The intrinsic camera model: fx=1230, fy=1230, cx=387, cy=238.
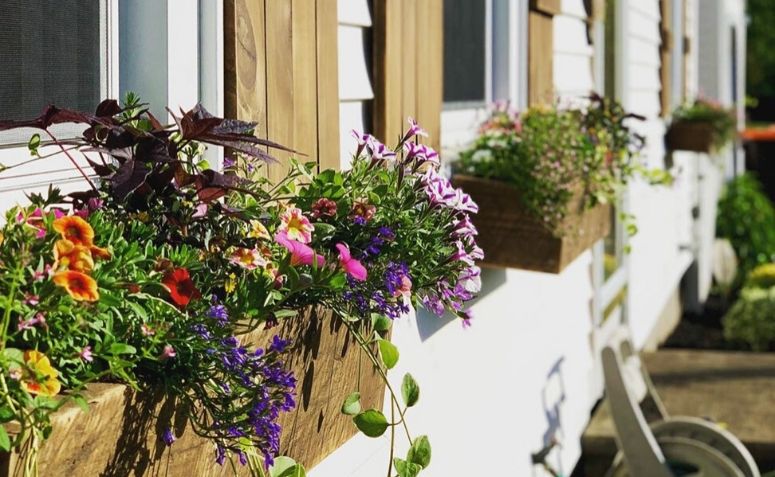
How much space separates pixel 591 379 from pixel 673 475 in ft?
3.50

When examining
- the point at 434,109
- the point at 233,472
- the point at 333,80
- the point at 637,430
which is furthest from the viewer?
the point at 637,430

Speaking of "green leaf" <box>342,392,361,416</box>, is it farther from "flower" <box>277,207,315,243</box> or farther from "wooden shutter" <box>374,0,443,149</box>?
"wooden shutter" <box>374,0,443,149</box>

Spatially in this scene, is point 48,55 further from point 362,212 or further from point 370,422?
point 370,422

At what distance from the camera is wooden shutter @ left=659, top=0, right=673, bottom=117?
23.5ft

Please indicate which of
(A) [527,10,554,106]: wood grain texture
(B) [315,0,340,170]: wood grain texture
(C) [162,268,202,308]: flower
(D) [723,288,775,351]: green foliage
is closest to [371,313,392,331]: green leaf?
(C) [162,268,202,308]: flower

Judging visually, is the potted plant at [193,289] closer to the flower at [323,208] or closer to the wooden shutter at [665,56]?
the flower at [323,208]

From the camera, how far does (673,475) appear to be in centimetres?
395

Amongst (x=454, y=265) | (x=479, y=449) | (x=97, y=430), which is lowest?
(x=479, y=449)

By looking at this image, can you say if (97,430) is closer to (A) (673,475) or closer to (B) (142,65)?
(B) (142,65)

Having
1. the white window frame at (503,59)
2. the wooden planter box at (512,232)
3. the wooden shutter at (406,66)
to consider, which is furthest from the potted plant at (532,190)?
the wooden shutter at (406,66)

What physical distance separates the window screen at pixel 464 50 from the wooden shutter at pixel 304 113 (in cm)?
103

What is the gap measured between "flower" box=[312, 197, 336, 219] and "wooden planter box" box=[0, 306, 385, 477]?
0.14 m

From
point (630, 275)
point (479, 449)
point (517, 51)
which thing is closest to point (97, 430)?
point (479, 449)

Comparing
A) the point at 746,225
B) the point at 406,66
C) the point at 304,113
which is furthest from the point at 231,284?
the point at 746,225
